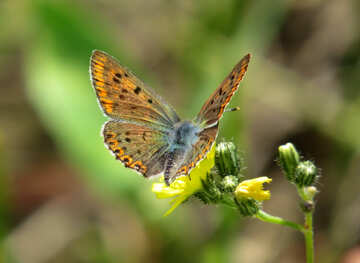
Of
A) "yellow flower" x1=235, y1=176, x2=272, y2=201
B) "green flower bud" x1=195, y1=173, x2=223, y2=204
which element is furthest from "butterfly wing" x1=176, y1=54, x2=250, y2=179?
"yellow flower" x1=235, y1=176, x2=272, y2=201

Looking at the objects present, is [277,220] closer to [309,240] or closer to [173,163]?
[309,240]

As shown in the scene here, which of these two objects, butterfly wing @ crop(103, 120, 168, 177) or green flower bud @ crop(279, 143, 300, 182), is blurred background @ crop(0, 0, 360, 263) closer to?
butterfly wing @ crop(103, 120, 168, 177)

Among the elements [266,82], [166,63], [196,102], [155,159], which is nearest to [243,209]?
[155,159]

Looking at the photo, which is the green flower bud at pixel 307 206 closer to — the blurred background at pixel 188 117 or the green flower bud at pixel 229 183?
the green flower bud at pixel 229 183

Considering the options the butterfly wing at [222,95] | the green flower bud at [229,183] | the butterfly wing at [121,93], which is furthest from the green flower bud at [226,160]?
the butterfly wing at [121,93]

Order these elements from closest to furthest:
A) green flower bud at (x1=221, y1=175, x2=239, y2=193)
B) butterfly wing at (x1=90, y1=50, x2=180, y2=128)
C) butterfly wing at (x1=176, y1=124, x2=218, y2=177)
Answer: butterfly wing at (x1=176, y1=124, x2=218, y2=177) < green flower bud at (x1=221, y1=175, x2=239, y2=193) < butterfly wing at (x1=90, y1=50, x2=180, y2=128)

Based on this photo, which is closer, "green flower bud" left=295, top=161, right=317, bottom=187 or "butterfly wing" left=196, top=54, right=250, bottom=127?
"butterfly wing" left=196, top=54, right=250, bottom=127
